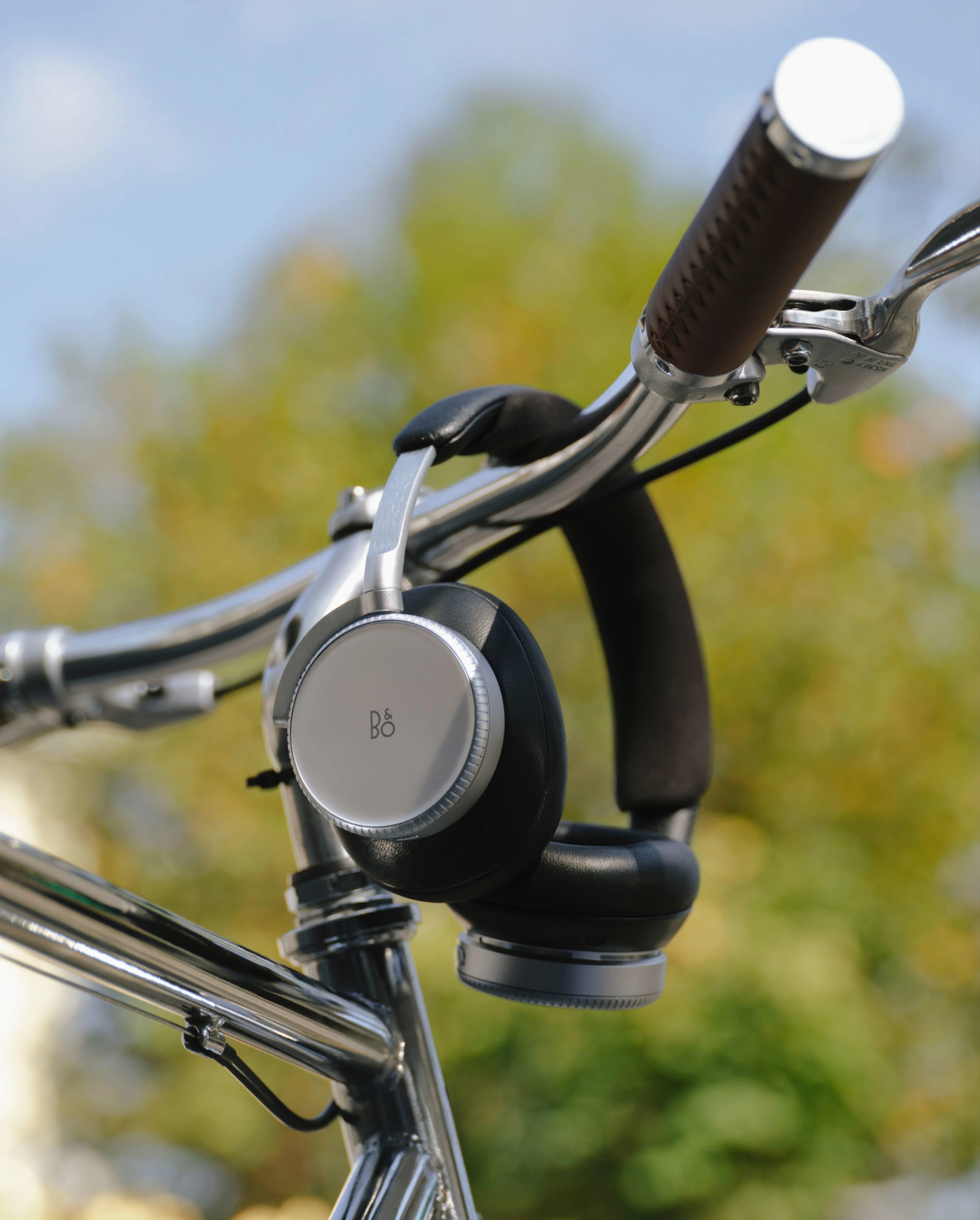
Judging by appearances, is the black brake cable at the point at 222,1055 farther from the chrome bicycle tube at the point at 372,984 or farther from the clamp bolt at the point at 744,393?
the clamp bolt at the point at 744,393

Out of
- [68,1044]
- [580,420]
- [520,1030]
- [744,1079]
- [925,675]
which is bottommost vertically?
[580,420]

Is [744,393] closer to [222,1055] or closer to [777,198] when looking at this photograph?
[777,198]

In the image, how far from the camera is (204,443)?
14.7ft

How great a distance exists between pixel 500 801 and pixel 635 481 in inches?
9.3

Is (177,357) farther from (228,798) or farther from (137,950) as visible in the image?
(137,950)

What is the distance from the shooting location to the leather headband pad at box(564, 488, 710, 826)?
0.59 meters

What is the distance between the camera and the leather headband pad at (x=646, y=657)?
0.59 m

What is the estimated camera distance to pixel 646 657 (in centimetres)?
60

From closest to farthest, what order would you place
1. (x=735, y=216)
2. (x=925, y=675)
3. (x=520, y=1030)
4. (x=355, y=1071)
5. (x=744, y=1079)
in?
(x=735, y=216) < (x=355, y=1071) < (x=744, y=1079) < (x=520, y=1030) < (x=925, y=675)

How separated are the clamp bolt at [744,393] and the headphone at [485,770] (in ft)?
0.41

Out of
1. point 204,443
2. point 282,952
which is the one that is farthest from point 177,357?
point 282,952

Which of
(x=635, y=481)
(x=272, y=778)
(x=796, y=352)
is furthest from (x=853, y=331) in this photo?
(x=272, y=778)

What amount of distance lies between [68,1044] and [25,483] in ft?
8.08

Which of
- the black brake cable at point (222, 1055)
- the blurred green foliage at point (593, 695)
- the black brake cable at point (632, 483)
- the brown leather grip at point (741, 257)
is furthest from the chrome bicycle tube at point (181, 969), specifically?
the blurred green foliage at point (593, 695)
